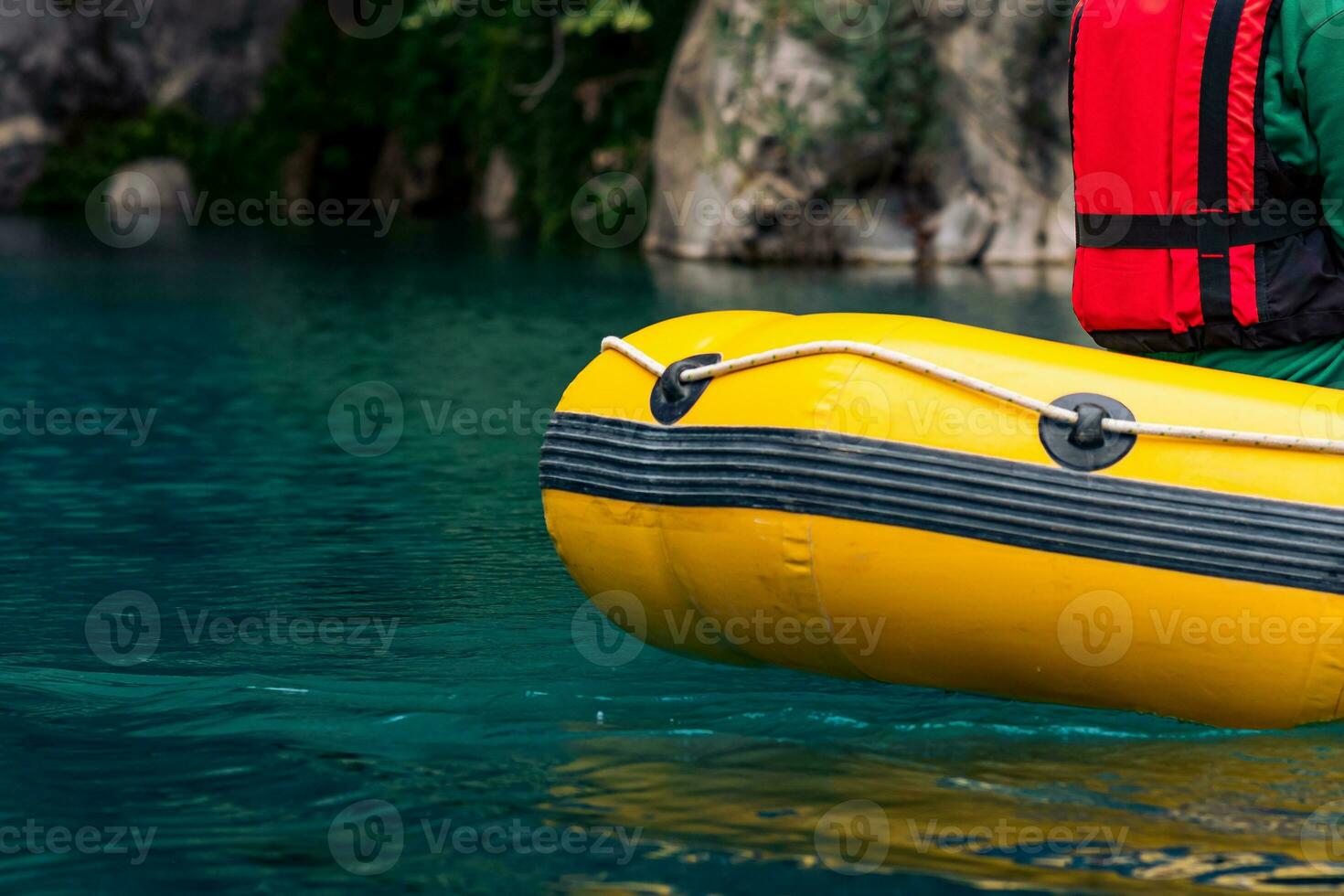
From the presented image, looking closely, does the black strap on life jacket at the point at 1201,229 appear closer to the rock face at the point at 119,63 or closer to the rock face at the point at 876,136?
the rock face at the point at 876,136

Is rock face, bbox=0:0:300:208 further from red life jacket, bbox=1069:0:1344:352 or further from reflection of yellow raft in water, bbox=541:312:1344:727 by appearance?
red life jacket, bbox=1069:0:1344:352

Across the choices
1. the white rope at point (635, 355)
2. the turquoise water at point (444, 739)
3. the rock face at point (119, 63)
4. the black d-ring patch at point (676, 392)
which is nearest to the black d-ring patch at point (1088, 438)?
the turquoise water at point (444, 739)

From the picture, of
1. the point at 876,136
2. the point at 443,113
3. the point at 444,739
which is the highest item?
the point at 443,113

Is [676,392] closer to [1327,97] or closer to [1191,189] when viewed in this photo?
[1191,189]

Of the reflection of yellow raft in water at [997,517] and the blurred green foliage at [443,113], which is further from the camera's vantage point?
the blurred green foliage at [443,113]

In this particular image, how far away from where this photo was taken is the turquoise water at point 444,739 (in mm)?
2646

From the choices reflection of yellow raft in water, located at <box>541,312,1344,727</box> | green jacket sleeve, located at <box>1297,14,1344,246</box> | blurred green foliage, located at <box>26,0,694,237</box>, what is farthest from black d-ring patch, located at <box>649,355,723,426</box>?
blurred green foliage, located at <box>26,0,694,237</box>

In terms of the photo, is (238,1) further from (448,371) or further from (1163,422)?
(1163,422)

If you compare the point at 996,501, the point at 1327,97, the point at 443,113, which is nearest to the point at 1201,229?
the point at 1327,97

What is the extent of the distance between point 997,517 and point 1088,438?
211 millimetres

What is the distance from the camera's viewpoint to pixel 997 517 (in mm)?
3076

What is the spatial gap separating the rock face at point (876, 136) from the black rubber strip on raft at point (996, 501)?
423 inches

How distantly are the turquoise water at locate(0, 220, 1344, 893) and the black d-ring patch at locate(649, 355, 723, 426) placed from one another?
0.57m

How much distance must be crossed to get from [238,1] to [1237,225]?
64.6ft
